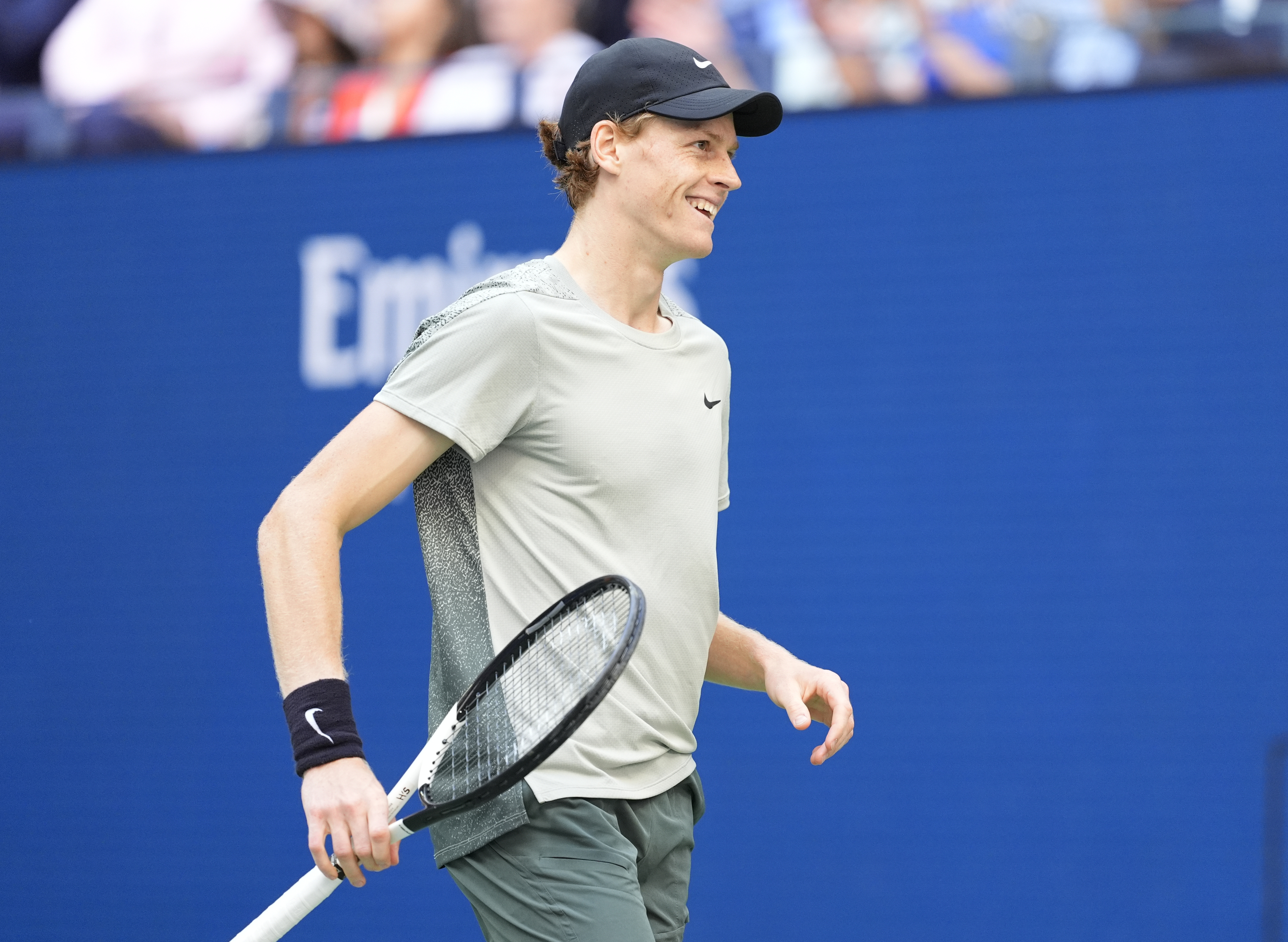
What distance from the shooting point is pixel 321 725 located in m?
1.45

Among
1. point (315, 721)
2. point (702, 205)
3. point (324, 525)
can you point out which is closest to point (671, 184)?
point (702, 205)

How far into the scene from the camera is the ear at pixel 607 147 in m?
1.85

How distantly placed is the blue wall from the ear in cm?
225

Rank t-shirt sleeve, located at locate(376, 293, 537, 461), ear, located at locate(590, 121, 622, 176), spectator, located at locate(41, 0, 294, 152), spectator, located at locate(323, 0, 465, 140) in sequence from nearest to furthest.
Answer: t-shirt sleeve, located at locate(376, 293, 537, 461)
ear, located at locate(590, 121, 622, 176)
spectator, located at locate(323, 0, 465, 140)
spectator, located at locate(41, 0, 294, 152)

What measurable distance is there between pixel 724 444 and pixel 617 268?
0.31 meters

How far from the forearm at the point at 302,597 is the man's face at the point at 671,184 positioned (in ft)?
2.00

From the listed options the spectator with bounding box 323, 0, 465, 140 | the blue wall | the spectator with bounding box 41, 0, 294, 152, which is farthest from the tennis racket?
the spectator with bounding box 41, 0, 294, 152

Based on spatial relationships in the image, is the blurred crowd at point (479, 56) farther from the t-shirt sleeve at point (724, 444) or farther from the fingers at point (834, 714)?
the fingers at point (834, 714)

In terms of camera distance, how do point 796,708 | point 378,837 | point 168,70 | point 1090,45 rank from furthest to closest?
point 168,70
point 1090,45
point 796,708
point 378,837

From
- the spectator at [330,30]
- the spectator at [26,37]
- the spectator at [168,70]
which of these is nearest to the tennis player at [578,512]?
the spectator at [330,30]

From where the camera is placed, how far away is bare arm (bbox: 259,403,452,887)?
1.41 meters

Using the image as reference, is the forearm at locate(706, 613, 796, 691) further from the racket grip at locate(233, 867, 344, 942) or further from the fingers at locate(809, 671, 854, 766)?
the racket grip at locate(233, 867, 344, 942)

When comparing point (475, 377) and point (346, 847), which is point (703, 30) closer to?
point (475, 377)

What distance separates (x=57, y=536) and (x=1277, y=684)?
366cm
